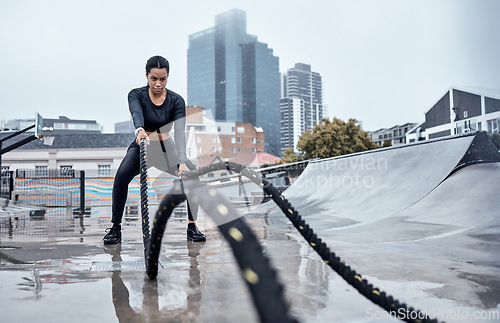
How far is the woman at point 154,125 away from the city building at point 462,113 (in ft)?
122

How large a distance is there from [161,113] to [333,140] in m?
44.1

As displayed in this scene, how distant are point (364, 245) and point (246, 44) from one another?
194879mm

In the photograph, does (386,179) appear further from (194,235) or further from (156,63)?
(156,63)

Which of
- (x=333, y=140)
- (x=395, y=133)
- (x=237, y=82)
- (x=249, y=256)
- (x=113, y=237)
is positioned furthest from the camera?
(x=237, y=82)

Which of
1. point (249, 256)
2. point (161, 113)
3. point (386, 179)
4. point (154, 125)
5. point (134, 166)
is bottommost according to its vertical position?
point (249, 256)

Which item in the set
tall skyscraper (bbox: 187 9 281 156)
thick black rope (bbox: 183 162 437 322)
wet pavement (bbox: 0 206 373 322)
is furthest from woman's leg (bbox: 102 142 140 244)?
tall skyscraper (bbox: 187 9 281 156)

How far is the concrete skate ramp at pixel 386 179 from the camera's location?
5.63m

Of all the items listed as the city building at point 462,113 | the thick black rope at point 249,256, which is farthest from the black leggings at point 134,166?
the city building at point 462,113

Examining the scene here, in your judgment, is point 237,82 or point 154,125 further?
point 237,82

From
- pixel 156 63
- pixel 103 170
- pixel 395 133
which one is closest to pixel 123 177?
pixel 156 63

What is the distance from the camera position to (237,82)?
18125cm

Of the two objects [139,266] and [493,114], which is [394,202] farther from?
[493,114]

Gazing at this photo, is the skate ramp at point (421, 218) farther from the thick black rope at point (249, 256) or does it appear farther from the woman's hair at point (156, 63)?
the woman's hair at point (156, 63)

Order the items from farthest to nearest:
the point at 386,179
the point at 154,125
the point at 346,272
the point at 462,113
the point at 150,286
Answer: the point at 462,113
the point at 386,179
the point at 154,125
the point at 150,286
the point at 346,272
